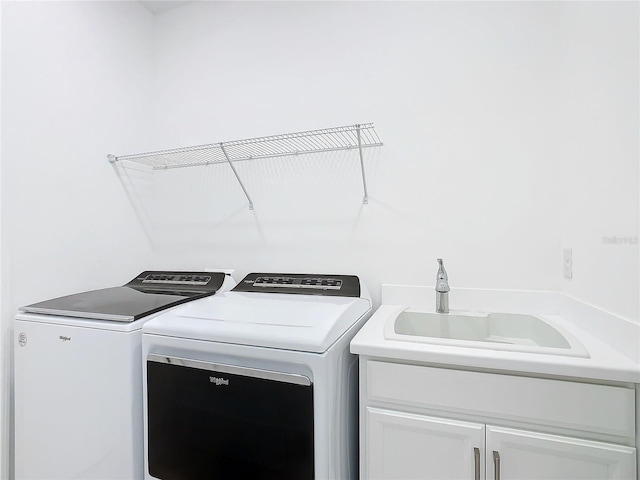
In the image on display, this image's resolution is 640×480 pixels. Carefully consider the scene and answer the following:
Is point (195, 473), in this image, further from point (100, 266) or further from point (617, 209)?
point (617, 209)

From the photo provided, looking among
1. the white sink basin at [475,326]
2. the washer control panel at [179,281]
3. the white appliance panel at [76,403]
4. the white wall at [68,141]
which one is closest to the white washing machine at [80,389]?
the white appliance panel at [76,403]

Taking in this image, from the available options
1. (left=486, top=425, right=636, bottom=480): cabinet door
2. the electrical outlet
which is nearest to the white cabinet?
(left=486, top=425, right=636, bottom=480): cabinet door

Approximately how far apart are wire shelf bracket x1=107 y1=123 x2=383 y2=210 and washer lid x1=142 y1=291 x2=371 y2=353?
25.6 inches

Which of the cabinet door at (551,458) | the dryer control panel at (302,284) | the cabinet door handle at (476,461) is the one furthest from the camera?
the dryer control panel at (302,284)

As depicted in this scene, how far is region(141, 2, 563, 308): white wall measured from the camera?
1.58 metres

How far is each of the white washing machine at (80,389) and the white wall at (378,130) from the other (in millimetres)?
785

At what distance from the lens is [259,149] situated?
2006 millimetres

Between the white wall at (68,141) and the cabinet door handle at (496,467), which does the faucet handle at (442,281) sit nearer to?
the cabinet door handle at (496,467)

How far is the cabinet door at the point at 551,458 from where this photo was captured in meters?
0.95

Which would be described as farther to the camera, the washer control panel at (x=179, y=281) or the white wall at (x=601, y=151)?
the washer control panel at (x=179, y=281)

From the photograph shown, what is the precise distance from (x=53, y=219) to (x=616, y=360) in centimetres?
231

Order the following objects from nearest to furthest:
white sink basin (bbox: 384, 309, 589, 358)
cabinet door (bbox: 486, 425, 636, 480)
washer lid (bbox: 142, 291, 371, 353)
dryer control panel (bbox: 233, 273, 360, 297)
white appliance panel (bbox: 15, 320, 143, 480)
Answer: cabinet door (bbox: 486, 425, 636, 480) < washer lid (bbox: 142, 291, 371, 353) < white appliance panel (bbox: 15, 320, 143, 480) < white sink basin (bbox: 384, 309, 589, 358) < dryer control panel (bbox: 233, 273, 360, 297)

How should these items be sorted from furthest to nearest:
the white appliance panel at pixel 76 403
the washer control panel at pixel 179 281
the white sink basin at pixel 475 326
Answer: the washer control panel at pixel 179 281 → the white sink basin at pixel 475 326 → the white appliance panel at pixel 76 403

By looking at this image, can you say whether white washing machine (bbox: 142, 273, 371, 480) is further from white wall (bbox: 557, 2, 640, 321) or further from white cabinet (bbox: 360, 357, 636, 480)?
white wall (bbox: 557, 2, 640, 321)
